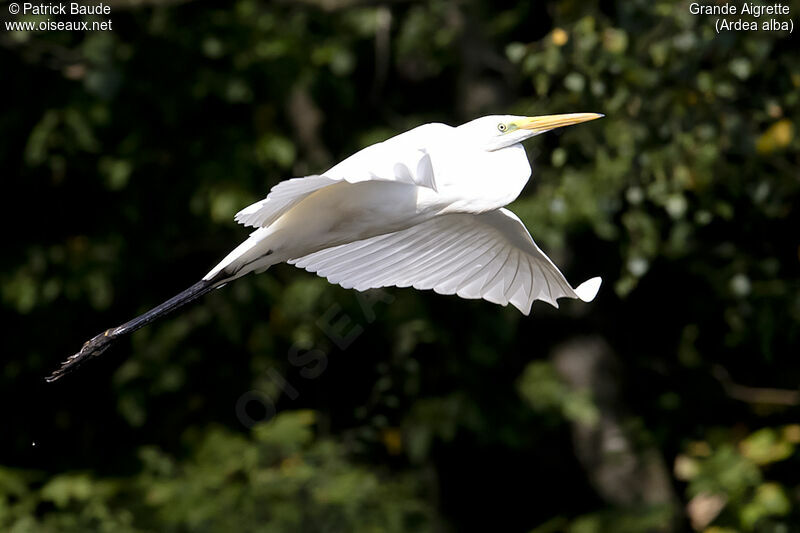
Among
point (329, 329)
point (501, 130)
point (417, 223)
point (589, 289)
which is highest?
point (501, 130)

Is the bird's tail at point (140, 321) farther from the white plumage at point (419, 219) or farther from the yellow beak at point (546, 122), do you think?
the yellow beak at point (546, 122)

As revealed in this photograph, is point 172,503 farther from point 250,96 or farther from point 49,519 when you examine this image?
point 250,96

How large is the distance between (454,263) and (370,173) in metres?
0.99

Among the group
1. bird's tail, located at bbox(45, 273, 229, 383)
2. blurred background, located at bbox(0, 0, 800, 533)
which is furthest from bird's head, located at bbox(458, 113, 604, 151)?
blurred background, located at bbox(0, 0, 800, 533)

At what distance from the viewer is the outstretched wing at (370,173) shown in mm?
2189

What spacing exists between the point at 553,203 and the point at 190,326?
220 cm

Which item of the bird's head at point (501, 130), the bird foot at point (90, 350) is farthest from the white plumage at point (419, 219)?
the bird foot at point (90, 350)

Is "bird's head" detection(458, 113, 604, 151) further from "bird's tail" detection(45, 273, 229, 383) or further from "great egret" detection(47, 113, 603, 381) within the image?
"bird's tail" detection(45, 273, 229, 383)

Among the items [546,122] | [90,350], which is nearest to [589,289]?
[546,122]

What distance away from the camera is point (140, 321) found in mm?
2963

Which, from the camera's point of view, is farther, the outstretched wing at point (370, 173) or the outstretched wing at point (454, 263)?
the outstretched wing at point (454, 263)

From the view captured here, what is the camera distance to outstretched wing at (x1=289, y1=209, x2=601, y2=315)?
3.16 m

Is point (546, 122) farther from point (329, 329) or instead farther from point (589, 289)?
point (329, 329)

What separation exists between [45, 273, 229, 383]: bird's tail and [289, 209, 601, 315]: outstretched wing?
342 mm
